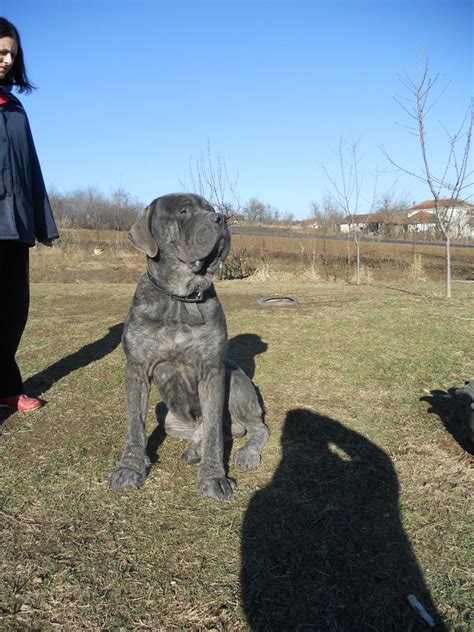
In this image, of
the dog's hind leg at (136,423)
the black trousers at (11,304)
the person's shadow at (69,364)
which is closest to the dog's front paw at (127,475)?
the dog's hind leg at (136,423)

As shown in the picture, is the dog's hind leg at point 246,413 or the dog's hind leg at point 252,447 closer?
the dog's hind leg at point 252,447

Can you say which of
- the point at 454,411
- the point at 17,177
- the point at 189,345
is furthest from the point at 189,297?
the point at 454,411

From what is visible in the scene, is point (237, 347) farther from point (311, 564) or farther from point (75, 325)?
point (311, 564)

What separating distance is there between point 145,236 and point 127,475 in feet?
4.53

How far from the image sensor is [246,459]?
3.12 m

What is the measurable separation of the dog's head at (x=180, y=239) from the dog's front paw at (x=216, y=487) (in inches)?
43.2

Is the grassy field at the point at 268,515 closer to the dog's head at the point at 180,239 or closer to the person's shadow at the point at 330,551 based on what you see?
the person's shadow at the point at 330,551

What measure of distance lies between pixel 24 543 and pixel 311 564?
A: 1333mm

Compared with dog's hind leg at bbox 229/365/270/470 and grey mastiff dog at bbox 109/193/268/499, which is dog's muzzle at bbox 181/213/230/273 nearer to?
grey mastiff dog at bbox 109/193/268/499

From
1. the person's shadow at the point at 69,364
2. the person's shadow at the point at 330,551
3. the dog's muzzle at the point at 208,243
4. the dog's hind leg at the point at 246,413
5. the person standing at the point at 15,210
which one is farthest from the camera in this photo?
the person's shadow at the point at 69,364

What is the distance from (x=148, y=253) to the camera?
282 centimetres

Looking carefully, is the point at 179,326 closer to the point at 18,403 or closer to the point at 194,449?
the point at 194,449

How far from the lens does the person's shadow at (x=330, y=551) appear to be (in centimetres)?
188

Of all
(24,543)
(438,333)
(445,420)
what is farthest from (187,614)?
(438,333)
